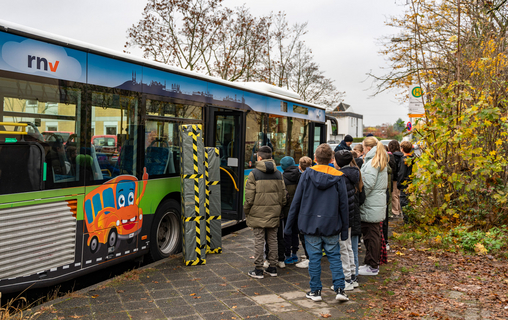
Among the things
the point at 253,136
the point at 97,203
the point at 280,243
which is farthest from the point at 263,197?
the point at 253,136

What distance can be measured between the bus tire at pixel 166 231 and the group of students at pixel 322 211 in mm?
1468

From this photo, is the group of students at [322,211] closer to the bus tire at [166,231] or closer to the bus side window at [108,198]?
the bus tire at [166,231]

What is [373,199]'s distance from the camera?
18.2ft

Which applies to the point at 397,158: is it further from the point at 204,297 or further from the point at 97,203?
the point at 97,203

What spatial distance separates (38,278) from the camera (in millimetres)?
4336

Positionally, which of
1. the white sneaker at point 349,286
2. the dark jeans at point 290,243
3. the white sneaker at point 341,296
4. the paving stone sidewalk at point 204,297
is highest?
the dark jeans at point 290,243

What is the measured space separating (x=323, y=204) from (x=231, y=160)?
415cm

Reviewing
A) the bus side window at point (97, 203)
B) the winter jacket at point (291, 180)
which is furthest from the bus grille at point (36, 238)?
the winter jacket at point (291, 180)

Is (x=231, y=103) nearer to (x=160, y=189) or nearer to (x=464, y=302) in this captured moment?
(x=160, y=189)

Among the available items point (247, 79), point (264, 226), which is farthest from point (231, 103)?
point (247, 79)

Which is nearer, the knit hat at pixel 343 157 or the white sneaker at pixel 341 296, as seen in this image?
the white sneaker at pixel 341 296

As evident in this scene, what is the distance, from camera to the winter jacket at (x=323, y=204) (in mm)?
4587

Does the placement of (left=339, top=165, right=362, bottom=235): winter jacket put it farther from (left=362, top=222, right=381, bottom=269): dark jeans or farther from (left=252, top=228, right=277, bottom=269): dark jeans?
(left=252, top=228, right=277, bottom=269): dark jeans

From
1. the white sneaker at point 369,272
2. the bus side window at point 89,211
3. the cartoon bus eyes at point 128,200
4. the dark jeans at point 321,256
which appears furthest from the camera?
the white sneaker at point 369,272
